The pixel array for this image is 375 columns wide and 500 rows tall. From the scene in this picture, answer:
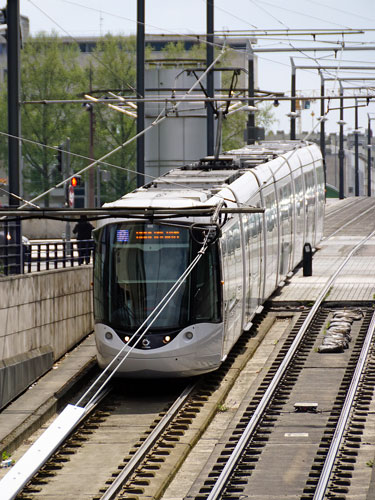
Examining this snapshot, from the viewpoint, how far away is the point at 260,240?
21359mm

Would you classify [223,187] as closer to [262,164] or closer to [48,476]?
[262,164]

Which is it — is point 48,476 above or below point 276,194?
below

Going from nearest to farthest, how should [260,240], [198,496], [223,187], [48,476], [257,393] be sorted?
[198,496]
[48,476]
[257,393]
[223,187]
[260,240]

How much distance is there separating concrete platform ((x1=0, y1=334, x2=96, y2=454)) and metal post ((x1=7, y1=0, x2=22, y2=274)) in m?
1.81

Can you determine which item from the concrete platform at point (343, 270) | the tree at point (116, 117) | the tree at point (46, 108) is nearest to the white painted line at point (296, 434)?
the concrete platform at point (343, 270)

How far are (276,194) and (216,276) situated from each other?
7685 mm

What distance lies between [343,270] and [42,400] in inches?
593

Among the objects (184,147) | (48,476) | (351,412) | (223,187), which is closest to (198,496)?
(48,476)

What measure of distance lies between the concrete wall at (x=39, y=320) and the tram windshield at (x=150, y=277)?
4.38ft

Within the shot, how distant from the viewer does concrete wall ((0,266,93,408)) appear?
16.6m

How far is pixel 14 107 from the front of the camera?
61.1 ft

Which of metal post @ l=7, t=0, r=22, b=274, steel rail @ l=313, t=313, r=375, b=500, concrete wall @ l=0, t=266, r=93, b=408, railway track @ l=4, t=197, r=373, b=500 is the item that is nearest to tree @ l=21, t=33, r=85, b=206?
concrete wall @ l=0, t=266, r=93, b=408

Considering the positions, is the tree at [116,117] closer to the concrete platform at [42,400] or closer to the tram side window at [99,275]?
the concrete platform at [42,400]

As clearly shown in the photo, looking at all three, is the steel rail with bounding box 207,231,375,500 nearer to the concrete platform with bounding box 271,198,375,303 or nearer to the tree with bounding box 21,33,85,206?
the concrete platform with bounding box 271,198,375,303
